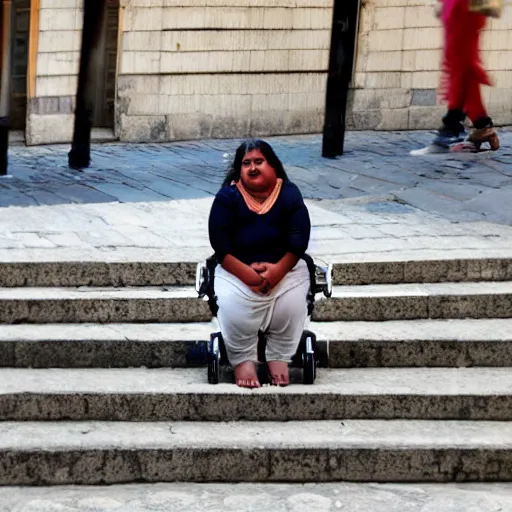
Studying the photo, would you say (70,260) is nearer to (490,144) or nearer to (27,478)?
(27,478)

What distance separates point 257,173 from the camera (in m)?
7.02

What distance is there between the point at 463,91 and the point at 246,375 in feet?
20.8

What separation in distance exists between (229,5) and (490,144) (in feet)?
10.5

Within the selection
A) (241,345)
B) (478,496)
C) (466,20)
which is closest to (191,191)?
(466,20)

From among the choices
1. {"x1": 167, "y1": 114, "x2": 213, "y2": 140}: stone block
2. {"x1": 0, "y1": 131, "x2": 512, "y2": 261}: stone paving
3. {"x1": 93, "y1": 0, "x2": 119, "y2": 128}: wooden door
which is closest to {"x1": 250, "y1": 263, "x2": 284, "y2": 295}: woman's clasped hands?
{"x1": 0, "y1": 131, "x2": 512, "y2": 261}: stone paving

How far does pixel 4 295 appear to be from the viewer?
779 centimetres

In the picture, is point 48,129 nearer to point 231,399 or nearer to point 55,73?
point 55,73

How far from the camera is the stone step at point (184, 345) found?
7.31 m

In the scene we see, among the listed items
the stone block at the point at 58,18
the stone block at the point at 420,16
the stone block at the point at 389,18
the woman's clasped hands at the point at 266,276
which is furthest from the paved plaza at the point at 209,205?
the stone block at the point at 420,16

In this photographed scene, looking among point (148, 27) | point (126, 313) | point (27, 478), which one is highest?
point (148, 27)

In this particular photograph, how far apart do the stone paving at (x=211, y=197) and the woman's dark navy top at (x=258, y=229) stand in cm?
130

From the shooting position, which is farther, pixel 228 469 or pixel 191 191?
pixel 191 191

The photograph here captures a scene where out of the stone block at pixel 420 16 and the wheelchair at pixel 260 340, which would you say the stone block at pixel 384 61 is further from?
the wheelchair at pixel 260 340

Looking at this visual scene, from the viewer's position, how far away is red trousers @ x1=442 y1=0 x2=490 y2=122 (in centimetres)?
950
